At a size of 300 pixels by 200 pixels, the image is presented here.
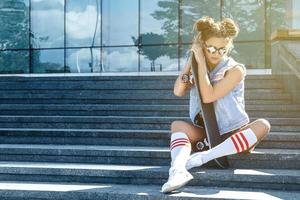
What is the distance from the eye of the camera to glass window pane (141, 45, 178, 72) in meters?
13.5

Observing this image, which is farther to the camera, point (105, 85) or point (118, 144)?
point (105, 85)

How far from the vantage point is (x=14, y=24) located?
48.6 feet

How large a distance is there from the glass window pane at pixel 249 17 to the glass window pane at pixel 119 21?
2.78m

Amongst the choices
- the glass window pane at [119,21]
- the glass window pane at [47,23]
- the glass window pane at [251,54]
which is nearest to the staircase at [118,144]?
the glass window pane at [251,54]

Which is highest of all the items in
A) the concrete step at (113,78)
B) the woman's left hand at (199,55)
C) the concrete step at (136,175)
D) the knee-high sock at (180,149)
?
the woman's left hand at (199,55)

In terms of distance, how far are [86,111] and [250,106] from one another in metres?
2.13

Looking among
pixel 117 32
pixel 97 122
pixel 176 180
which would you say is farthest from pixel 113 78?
pixel 117 32

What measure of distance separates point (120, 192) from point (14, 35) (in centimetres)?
1224

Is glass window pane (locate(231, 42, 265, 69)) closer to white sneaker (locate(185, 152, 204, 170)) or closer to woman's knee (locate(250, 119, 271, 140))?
woman's knee (locate(250, 119, 271, 140))

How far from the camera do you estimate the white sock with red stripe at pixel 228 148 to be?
3.67 m

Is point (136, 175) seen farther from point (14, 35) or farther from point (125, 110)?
point (14, 35)

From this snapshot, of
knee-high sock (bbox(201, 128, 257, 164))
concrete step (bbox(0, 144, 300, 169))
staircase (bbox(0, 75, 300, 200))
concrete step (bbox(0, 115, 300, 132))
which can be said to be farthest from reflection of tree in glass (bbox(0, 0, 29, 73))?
knee-high sock (bbox(201, 128, 257, 164))

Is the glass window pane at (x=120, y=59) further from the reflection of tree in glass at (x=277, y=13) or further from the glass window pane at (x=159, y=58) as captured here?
the reflection of tree in glass at (x=277, y=13)

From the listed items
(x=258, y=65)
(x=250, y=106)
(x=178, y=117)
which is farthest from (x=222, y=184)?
(x=258, y=65)
